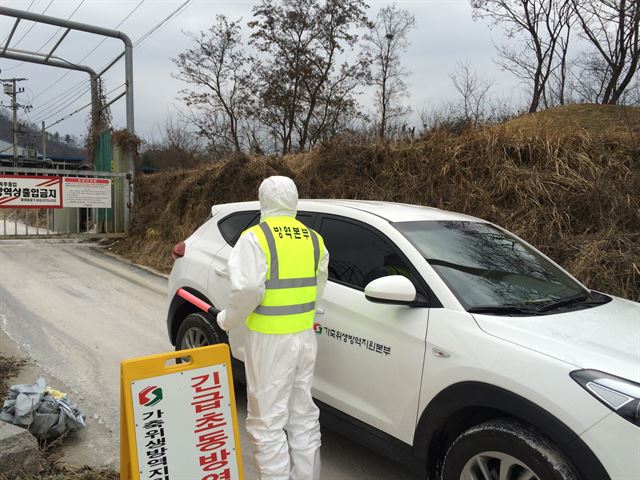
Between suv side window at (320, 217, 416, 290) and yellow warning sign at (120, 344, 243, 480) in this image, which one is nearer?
yellow warning sign at (120, 344, 243, 480)

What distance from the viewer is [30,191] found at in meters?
12.3

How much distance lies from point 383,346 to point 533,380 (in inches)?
33.1

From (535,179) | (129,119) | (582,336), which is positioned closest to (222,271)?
(582,336)

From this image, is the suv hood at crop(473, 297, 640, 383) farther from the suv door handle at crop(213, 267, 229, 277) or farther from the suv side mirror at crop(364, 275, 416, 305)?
the suv door handle at crop(213, 267, 229, 277)

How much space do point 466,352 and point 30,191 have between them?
12.8 m

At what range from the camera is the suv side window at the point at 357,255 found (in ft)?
9.93

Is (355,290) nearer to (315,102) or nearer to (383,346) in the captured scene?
(383,346)

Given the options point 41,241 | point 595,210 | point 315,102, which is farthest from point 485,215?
point 315,102

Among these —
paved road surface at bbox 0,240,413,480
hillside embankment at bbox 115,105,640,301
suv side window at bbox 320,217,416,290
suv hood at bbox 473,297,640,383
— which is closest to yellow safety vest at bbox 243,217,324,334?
suv side window at bbox 320,217,416,290

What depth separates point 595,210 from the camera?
240 inches

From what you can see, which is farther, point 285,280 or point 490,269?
point 490,269

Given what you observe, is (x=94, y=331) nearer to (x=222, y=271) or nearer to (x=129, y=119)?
(x=222, y=271)

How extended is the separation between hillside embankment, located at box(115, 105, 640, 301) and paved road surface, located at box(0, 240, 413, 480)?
1994mm

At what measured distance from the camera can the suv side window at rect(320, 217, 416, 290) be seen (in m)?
3.03
